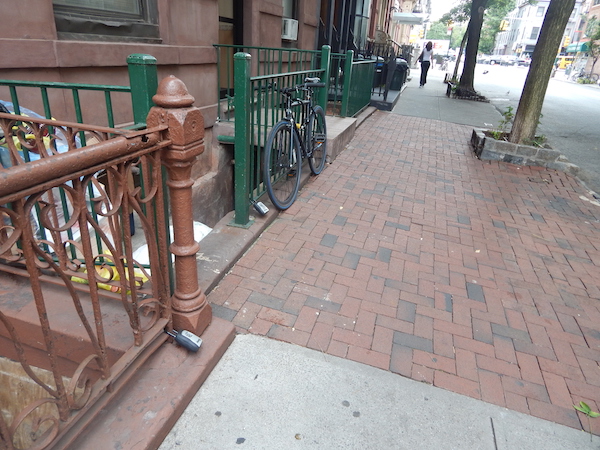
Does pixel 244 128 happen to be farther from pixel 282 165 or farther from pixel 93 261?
pixel 93 261

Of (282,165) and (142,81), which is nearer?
(142,81)

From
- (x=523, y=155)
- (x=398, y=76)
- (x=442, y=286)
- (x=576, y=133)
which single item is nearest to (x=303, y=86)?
(x=442, y=286)

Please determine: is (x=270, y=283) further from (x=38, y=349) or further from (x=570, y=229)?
(x=570, y=229)

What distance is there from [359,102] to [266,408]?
8.17 meters

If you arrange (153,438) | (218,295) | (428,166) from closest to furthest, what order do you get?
(153,438) → (218,295) → (428,166)

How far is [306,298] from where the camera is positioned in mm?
2939

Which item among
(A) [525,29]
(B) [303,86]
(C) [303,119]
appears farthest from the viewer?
(A) [525,29]

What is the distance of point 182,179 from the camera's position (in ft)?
6.45

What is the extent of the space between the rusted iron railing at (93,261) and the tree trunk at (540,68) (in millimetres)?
6648

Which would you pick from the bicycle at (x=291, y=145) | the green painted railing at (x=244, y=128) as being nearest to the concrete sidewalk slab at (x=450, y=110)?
the bicycle at (x=291, y=145)

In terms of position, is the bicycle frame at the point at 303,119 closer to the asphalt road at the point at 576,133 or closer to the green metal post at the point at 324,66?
the green metal post at the point at 324,66

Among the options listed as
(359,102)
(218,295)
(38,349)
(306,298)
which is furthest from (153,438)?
(359,102)

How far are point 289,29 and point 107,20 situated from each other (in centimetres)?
488

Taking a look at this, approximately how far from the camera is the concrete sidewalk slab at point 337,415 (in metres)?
1.93
